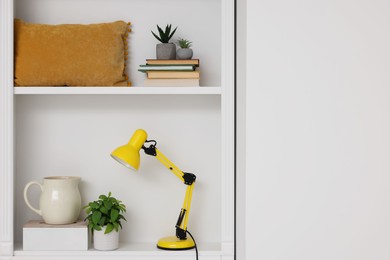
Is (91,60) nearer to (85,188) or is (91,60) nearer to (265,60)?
(85,188)

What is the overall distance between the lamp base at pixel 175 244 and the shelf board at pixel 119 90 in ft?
1.82

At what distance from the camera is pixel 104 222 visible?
2010 millimetres

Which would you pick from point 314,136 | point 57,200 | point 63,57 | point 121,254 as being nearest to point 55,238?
point 57,200

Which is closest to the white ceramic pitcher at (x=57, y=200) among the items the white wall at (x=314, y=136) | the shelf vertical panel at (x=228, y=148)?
the shelf vertical panel at (x=228, y=148)

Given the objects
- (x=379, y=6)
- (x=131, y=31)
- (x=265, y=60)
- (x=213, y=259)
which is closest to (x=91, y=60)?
(x=131, y=31)

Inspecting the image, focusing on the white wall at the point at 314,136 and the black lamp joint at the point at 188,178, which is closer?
the white wall at the point at 314,136

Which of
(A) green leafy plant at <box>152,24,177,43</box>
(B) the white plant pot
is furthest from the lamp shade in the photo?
(A) green leafy plant at <box>152,24,177,43</box>

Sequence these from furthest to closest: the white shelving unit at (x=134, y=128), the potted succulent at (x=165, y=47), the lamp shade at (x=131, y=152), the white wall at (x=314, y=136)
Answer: the white shelving unit at (x=134, y=128), the potted succulent at (x=165, y=47), the lamp shade at (x=131, y=152), the white wall at (x=314, y=136)

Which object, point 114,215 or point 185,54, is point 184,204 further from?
point 185,54

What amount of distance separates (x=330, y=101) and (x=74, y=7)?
1.13m

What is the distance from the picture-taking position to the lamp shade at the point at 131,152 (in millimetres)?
1952

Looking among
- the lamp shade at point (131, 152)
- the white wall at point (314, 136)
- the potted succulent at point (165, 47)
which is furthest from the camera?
the potted succulent at point (165, 47)

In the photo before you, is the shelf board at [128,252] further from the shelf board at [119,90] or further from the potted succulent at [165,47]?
the potted succulent at [165,47]

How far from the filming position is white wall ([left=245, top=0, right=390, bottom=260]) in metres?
1.67
